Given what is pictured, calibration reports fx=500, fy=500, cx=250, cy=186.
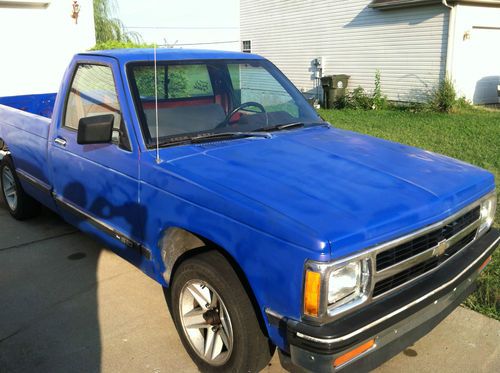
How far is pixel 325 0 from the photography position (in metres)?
17.2

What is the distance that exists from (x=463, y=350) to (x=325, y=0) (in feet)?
52.1

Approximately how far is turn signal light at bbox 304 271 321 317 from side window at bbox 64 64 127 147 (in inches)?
71.5

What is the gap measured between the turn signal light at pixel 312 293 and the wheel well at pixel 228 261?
15.0 inches

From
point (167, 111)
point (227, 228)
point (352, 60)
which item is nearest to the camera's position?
point (227, 228)

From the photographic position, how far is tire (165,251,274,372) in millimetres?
2623

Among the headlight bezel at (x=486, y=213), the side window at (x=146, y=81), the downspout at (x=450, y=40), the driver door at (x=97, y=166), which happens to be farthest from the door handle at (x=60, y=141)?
the downspout at (x=450, y=40)

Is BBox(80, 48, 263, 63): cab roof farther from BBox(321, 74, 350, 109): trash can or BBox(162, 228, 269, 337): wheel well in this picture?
BBox(321, 74, 350, 109): trash can

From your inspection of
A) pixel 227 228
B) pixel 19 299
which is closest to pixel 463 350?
pixel 227 228

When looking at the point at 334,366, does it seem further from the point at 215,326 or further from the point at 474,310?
the point at 474,310

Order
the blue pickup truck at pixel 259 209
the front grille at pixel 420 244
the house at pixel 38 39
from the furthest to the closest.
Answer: the house at pixel 38 39, the front grille at pixel 420 244, the blue pickup truck at pixel 259 209

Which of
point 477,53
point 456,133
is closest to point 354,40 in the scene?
point 477,53

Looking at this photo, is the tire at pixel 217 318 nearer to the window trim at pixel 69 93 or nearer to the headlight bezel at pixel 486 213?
the window trim at pixel 69 93

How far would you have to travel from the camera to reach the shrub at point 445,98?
1308 centimetres

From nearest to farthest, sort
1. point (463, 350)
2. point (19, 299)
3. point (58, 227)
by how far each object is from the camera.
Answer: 1. point (463, 350)
2. point (19, 299)
3. point (58, 227)
